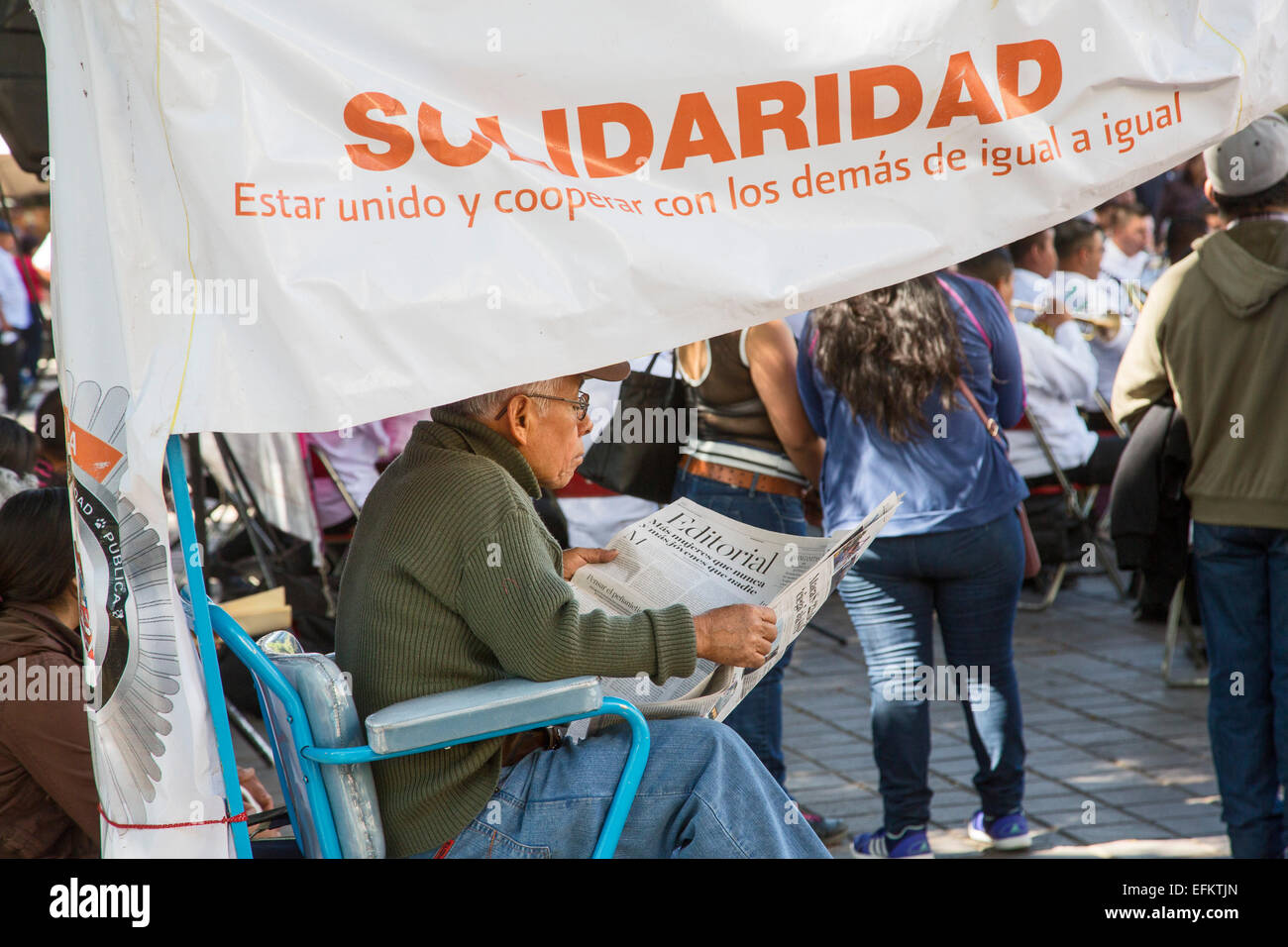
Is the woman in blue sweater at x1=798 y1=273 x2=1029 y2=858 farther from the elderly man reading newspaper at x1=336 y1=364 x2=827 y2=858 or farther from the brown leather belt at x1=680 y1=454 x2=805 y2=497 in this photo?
the elderly man reading newspaper at x1=336 y1=364 x2=827 y2=858

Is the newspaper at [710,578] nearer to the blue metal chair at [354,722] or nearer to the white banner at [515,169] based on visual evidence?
the blue metal chair at [354,722]

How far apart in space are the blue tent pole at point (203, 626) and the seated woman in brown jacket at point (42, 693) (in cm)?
73

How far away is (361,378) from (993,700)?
274 centimetres

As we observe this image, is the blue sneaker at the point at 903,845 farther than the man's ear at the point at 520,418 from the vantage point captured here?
Yes

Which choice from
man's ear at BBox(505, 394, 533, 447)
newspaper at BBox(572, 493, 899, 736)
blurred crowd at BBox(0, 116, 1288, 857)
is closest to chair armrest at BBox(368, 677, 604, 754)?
newspaper at BBox(572, 493, 899, 736)

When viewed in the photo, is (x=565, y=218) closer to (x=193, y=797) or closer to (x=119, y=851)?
(x=193, y=797)

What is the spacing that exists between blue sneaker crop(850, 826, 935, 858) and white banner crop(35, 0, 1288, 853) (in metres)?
2.46

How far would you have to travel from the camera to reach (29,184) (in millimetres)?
5082

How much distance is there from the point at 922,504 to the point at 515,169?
2.22 m

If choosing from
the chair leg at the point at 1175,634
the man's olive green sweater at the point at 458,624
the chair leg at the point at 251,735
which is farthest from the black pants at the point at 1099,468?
the man's olive green sweater at the point at 458,624

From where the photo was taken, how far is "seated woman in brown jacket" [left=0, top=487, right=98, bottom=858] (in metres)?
2.85

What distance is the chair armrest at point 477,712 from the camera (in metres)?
2.29

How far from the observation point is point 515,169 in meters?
2.25
